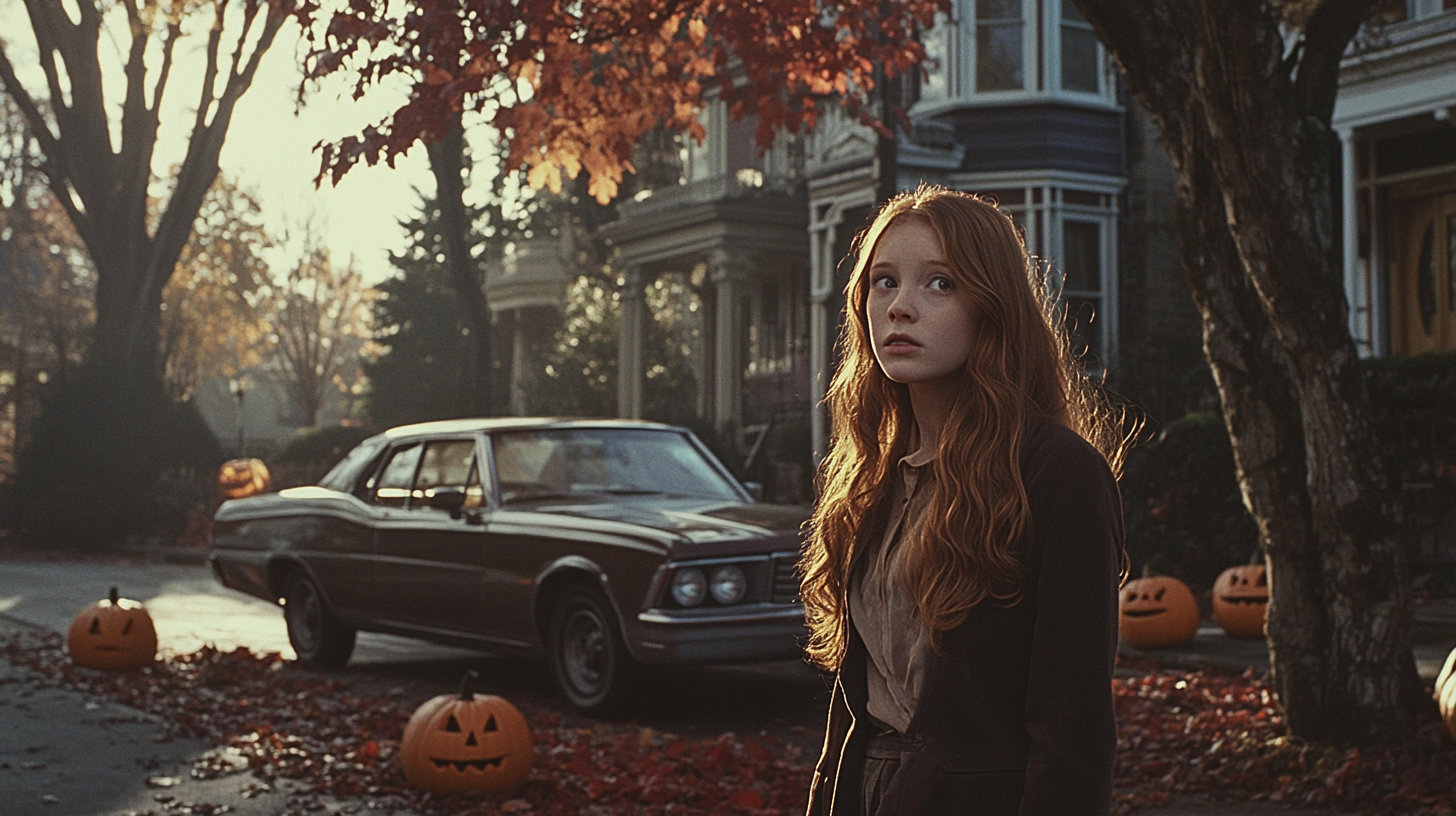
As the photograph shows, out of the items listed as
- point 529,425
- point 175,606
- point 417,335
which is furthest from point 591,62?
point 417,335

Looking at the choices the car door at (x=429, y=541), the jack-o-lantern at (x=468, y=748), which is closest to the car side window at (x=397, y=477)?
the car door at (x=429, y=541)

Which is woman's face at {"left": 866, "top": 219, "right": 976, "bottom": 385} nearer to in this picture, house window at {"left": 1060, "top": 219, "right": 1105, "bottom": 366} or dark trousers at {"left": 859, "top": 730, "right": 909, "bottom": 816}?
dark trousers at {"left": 859, "top": 730, "right": 909, "bottom": 816}

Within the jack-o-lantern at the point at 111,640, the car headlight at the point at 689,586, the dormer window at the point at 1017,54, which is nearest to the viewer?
the car headlight at the point at 689,586

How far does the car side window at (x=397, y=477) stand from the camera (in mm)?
10906

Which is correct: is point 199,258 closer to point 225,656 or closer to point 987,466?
point 225,656

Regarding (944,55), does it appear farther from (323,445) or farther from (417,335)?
(417,335)

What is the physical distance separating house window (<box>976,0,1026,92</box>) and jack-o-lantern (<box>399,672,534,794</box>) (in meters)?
17.2

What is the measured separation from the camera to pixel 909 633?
2453 mm

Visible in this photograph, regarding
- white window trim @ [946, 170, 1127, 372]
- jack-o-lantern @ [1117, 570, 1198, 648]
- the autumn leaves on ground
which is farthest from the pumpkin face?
white window trim @ [946, 170, 1127, 372]

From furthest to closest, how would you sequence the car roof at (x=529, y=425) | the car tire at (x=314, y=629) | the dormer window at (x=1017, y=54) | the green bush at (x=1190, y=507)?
the dormer window at (x=1017, y=54), the green bush at (x=1190, y=507), the car tire at (x=314, y=629), the car roof at (x=529, y=425)

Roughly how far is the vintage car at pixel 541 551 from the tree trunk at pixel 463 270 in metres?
15.3

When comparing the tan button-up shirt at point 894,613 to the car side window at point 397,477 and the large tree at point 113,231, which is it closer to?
the car side window at point 397,477

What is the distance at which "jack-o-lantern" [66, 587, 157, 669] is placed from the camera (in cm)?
1123

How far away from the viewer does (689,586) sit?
8.55 meters
